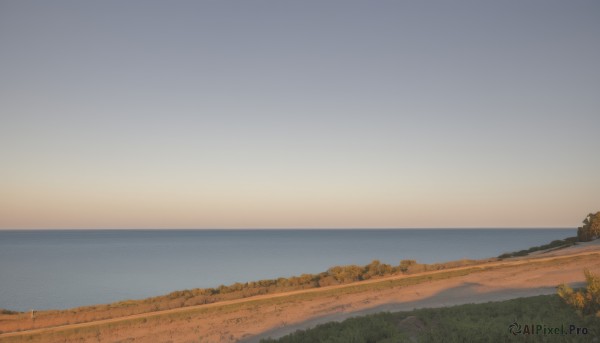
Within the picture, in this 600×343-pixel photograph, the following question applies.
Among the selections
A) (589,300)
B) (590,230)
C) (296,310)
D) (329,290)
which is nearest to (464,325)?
(589,300)

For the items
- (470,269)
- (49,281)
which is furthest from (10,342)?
(49,281)

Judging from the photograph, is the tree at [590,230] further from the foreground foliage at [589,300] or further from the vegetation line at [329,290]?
the foreground foliage at [589,300]

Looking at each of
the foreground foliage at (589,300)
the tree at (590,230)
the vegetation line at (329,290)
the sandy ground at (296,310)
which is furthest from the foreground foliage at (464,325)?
the tree at (590,230)

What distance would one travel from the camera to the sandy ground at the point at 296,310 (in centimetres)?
2125

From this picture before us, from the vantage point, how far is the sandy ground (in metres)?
21.2

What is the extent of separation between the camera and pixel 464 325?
11.1 m

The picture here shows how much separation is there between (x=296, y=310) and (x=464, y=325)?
47.8 ft

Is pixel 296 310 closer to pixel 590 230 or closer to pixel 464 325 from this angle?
pixel 464 325

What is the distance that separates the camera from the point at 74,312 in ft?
92.5

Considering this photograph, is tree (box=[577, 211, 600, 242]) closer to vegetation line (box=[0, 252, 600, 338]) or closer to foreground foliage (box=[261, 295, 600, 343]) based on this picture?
vegetation line (box=[0, 252, 600, 338])

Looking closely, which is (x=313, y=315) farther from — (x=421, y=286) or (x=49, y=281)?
(x=49, y=281)

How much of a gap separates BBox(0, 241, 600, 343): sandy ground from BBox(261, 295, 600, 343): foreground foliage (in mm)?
5823

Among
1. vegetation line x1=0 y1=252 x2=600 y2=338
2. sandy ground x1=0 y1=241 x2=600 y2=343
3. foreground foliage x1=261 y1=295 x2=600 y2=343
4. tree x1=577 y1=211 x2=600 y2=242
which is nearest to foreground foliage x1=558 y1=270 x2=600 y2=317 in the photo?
foreground foliage x1=261 y1=295 x2=600 y2=343

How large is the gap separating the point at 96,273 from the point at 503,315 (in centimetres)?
8809
